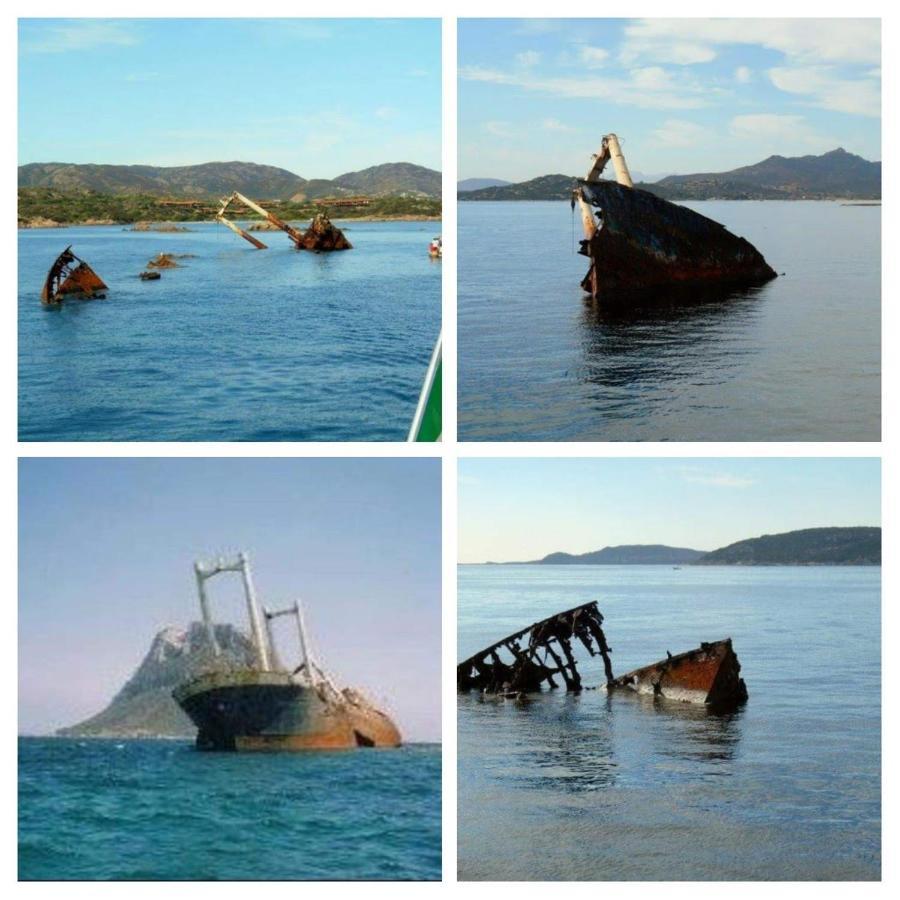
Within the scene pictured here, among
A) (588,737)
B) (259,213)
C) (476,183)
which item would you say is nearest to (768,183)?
(476,183)

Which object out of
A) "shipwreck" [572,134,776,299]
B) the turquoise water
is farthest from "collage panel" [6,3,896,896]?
"shipwreck" [572,134,776,299]

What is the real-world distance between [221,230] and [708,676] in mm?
4594

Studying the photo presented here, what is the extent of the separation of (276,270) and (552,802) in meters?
4.13

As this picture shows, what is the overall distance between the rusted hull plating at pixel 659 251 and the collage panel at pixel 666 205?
0.05 m

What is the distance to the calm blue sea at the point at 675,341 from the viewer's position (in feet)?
28.3

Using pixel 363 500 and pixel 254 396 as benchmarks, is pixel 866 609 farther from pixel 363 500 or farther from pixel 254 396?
pixel 254 396

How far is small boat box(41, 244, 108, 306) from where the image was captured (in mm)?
8797

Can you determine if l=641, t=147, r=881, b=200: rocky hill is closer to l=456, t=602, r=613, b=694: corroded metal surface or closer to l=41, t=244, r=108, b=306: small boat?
l=456, t=602, r=613, b=694: corroded metal surface

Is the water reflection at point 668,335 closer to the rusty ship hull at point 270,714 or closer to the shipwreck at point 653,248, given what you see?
the shipwreck at point 653,248

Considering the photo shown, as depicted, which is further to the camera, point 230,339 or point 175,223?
point 175,223

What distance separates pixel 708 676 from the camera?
30.1ft

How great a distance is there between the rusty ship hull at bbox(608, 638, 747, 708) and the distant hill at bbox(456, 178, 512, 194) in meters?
3.43

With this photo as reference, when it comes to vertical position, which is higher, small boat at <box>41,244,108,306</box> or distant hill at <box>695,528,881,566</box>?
small boat at <box>41,244,108,306</box>

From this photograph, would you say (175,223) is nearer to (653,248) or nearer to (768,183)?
(653,248)
